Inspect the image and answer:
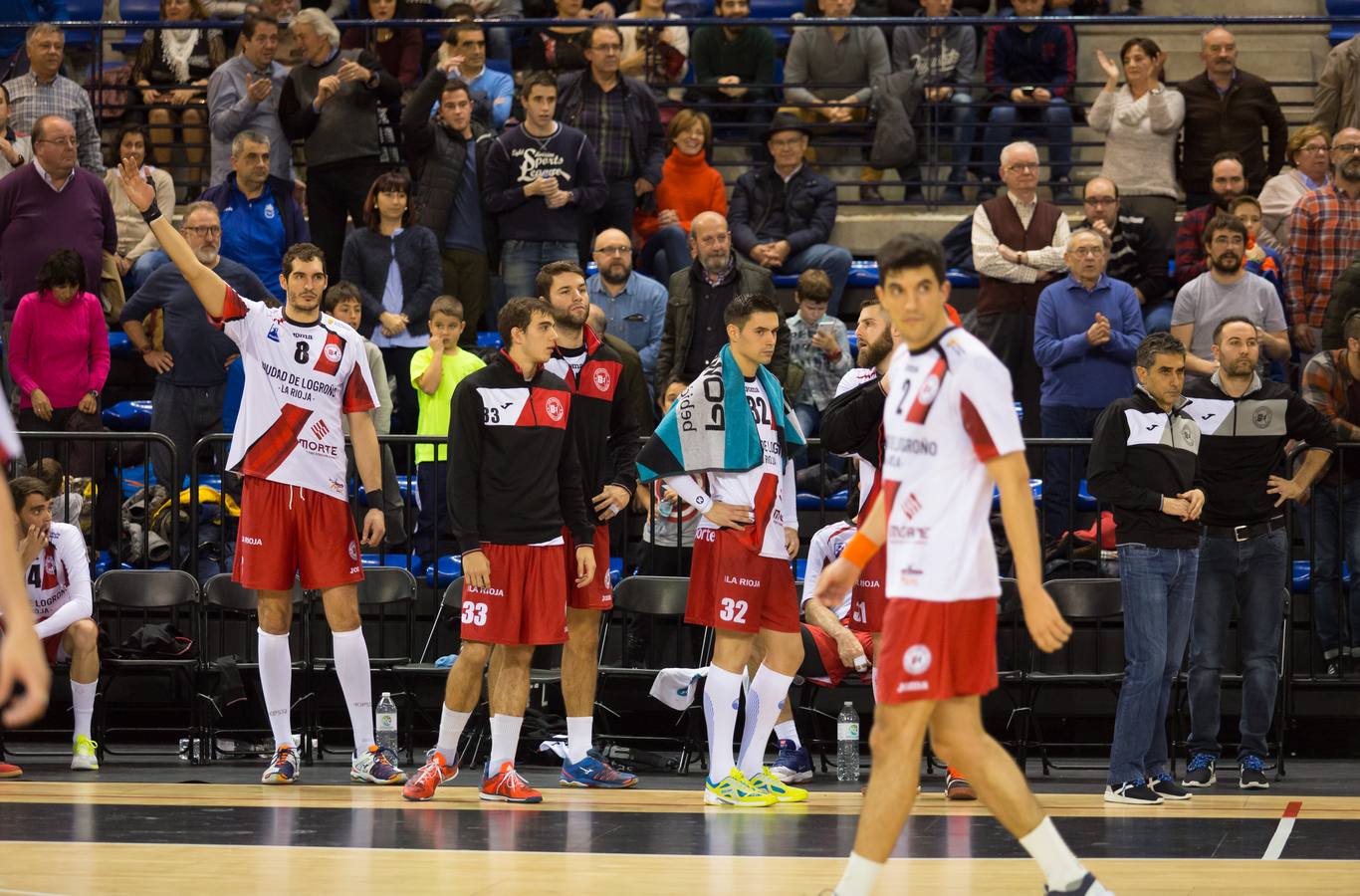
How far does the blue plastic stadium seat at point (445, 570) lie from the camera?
10.8 metres

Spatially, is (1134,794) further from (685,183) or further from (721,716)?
(685,183)

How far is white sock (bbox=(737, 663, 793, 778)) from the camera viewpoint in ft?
27.5

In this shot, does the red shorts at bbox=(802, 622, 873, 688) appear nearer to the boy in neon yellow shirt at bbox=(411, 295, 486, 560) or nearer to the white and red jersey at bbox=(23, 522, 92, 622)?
the boy in neon yellow shirt at bbox=(411, 295, 486, 560)

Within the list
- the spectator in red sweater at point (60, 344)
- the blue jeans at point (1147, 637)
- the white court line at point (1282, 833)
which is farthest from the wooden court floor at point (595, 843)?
the spectator in red sweater at point (60, 344)

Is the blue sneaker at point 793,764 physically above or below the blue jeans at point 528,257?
below

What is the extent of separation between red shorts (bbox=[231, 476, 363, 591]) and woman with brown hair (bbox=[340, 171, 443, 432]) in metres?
3.32

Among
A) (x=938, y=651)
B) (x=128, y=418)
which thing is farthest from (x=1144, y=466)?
(x=128, y=418)

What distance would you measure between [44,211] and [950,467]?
849cm

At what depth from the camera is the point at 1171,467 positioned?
8508mm

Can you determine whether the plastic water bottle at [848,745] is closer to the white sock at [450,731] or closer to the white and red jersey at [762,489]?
the white and red jersey at [762,489]

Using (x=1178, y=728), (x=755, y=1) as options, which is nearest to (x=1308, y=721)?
(x=1178, y=728)

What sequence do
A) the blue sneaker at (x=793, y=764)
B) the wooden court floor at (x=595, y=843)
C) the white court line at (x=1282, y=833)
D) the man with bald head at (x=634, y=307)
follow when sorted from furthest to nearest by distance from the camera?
the man with bald head at (x=634, y=307)
the blue sneaker at (x=793, y=764)
the white court line at (x=1282, y=833)
the wooden court floor at (x=595, y=843)

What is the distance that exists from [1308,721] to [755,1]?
28.0 feet

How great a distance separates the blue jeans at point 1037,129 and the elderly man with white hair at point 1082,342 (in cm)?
265
